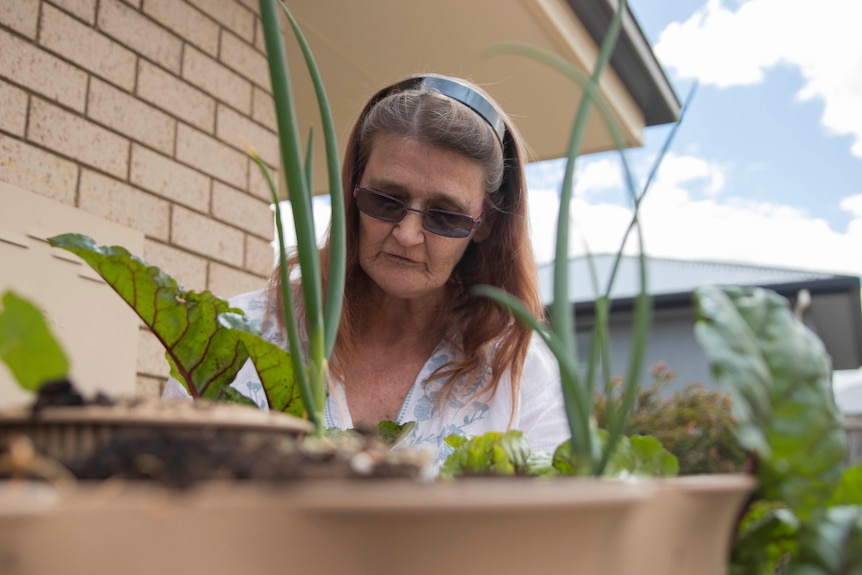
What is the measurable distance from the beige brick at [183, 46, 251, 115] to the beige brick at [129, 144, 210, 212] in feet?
1.23

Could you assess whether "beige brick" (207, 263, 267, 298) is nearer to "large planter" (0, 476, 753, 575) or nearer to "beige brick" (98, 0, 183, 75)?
"beige brick" (98, 0, 183, 75)

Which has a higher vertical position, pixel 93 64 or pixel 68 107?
pixel 93 64

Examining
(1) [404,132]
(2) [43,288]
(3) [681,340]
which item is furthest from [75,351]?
(3) [681,340]

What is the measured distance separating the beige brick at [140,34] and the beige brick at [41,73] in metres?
0.24

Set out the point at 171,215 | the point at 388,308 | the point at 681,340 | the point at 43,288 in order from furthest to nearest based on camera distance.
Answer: the point at 681,340, the point at 171,215, the point at 43,288, the point at 388,308

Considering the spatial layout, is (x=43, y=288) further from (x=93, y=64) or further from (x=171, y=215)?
(x=93, y=64)

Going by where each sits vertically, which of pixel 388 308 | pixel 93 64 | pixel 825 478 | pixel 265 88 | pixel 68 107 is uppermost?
pixel 265 88

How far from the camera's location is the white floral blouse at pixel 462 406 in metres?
1.86

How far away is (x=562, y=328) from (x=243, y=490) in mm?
279

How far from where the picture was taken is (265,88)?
350cm

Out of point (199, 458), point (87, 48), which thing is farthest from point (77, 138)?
point (199, 458)

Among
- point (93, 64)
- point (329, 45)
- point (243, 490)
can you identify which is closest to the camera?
point (243, 490)

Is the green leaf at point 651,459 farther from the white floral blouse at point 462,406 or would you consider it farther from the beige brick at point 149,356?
the beige brick at point 149,356

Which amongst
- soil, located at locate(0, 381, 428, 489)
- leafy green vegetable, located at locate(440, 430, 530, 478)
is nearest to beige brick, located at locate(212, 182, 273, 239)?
leafy green vegetable, located at locate(440, 430, 530, 478)
